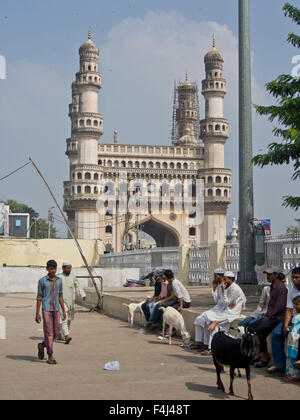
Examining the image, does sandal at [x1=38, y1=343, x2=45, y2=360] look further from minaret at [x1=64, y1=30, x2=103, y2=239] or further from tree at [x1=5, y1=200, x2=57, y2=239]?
tree at [x1=5, y1=200, x2=57, y2=239]

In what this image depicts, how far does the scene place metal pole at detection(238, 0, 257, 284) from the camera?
42.7ft

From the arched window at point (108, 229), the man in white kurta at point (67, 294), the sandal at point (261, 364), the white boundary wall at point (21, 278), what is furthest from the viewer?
the arched window at point (108, 229)

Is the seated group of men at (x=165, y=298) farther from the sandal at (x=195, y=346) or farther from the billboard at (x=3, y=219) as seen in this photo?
the billboard at (x=3, y=219)

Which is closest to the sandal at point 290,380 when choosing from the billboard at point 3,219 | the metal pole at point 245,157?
the metal pole at point 245,157

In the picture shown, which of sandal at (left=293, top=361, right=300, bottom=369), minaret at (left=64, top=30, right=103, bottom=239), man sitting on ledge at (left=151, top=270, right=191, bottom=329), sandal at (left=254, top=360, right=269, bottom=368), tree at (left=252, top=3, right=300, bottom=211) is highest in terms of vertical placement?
minaret at (left=64, top=30, right=103, bottom=239)

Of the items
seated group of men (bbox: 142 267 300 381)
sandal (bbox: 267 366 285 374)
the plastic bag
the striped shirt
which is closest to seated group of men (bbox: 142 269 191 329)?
seated group of men (bbox: 142 267 300 381)

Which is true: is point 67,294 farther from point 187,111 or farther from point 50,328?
point 187,111

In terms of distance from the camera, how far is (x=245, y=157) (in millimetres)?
13070

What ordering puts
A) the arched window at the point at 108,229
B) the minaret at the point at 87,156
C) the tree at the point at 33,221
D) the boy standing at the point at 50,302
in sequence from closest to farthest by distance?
the boy standing at the point at 50,302, the minaret at the point at 87,156, the arched window at the point at 108,229, the tree at the point at 33,221

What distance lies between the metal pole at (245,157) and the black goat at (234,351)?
24.4ft

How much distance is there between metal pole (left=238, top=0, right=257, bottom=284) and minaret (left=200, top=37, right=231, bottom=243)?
43.8 metres

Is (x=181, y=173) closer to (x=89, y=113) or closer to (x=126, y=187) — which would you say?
(x=126, y=187)

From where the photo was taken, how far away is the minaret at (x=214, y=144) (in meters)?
57.6

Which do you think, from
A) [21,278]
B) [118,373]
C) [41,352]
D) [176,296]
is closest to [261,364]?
[118,373]
